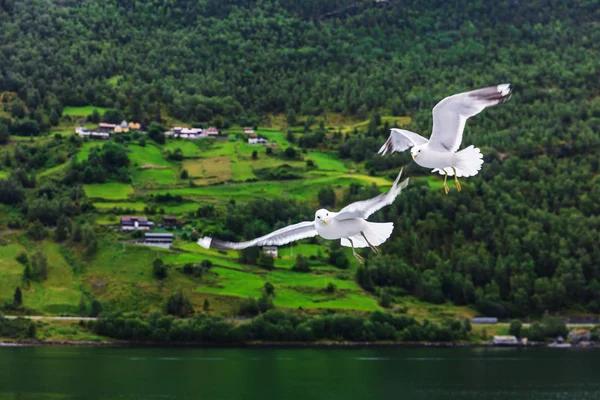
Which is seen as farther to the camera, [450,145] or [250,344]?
[250,344]

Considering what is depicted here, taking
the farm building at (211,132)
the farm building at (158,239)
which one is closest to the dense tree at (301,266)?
the farm building at (158,239)

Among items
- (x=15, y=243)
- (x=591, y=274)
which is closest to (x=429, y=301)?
(x=591, y=274)

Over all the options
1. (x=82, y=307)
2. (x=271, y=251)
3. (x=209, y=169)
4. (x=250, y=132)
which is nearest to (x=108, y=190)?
(x=209, y=169)

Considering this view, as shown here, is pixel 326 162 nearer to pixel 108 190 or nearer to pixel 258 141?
pixel 258 141

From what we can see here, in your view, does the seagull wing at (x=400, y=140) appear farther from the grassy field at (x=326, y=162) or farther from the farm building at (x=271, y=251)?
the grassy field at (x=326, y=162)

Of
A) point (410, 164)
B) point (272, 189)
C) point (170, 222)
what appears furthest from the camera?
point (272, 189)

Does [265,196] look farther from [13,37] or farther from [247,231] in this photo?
[13,37]
